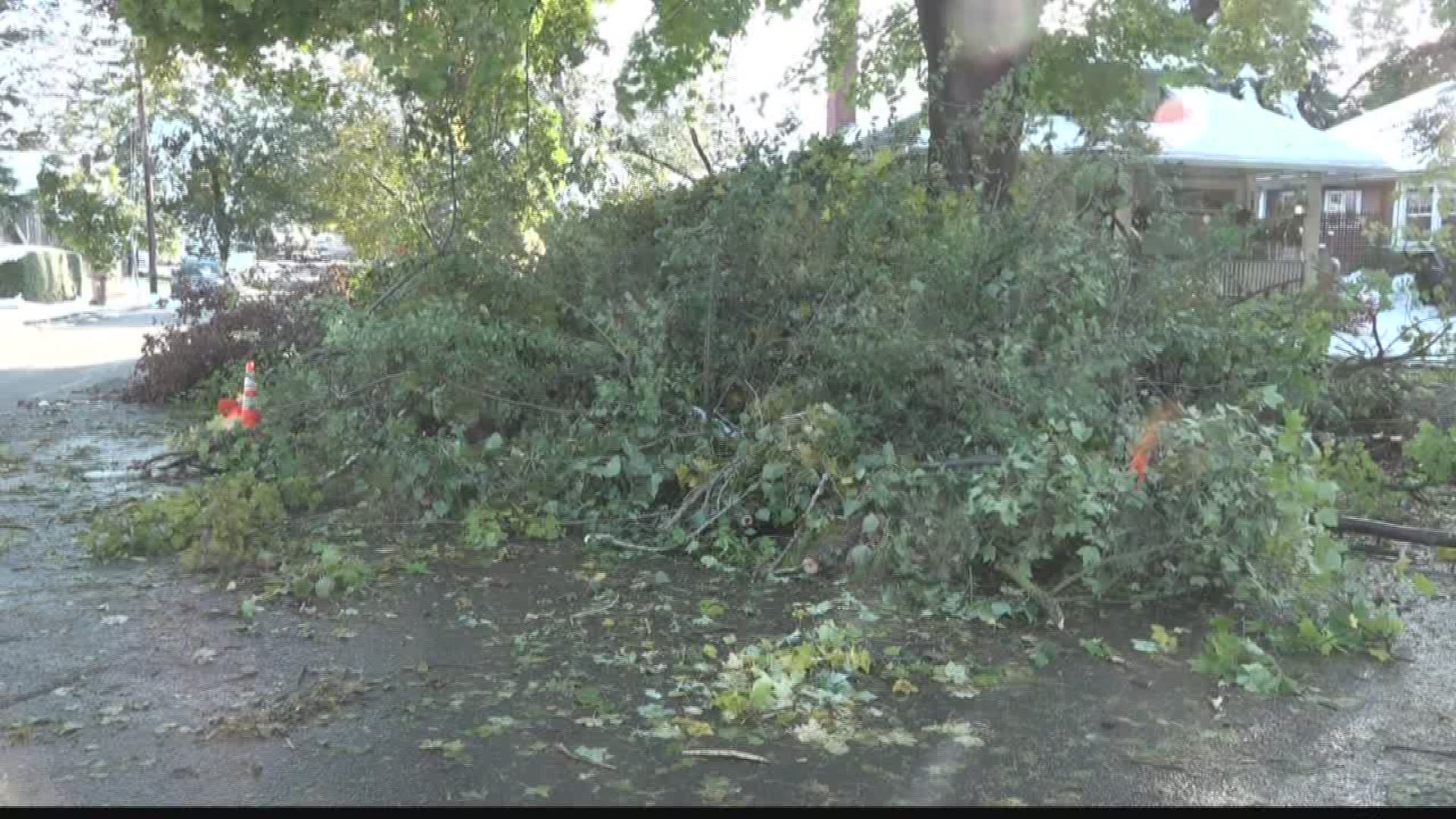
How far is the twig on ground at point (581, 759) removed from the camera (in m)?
3.59

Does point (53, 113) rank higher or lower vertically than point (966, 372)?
higher

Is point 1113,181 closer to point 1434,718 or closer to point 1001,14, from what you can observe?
point 1001,14

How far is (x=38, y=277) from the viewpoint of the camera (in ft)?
117

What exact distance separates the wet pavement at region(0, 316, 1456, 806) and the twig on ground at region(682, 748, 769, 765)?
22 millimetres

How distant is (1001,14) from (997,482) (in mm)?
5579

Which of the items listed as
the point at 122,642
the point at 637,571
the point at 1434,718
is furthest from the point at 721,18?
the point at 1434,718

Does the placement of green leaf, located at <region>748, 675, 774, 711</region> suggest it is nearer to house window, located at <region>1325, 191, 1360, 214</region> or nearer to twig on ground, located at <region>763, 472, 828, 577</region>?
twig on ground, located at <region>763, 472, 828, 577</region>

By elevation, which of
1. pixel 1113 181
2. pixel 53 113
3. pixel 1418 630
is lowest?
pixel 1418 630

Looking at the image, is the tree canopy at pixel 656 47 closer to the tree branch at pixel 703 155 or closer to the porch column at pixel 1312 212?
the tree branch at pixel 703 155

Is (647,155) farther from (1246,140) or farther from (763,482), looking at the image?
(1246,140)

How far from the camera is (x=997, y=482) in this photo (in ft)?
17.9

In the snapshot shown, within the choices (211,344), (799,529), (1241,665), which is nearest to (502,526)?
(799,529)

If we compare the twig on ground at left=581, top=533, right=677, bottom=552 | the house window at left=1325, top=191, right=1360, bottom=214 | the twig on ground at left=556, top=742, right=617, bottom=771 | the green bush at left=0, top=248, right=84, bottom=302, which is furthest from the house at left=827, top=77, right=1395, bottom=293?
the green bush at left=0, top=248, right=84, bottom=302

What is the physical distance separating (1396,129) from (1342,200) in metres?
13.7
